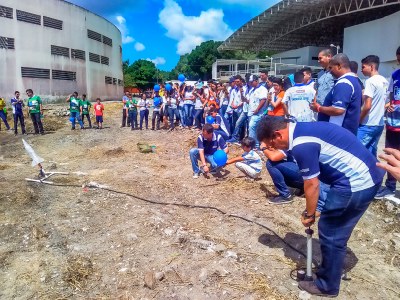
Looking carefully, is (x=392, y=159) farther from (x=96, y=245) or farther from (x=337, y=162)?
(x=96, y=245)

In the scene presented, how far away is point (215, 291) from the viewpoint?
3119 mm

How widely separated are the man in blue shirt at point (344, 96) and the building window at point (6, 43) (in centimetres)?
2415

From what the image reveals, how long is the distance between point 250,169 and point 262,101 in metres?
2.28

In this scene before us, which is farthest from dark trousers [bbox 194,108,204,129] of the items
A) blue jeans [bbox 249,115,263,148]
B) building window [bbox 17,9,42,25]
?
building window [bbox 17,9,42,25]

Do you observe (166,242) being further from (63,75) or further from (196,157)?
(63,75)

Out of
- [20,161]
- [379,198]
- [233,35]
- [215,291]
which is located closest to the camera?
[215,291]

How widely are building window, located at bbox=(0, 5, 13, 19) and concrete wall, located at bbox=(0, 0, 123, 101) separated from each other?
0.64ft

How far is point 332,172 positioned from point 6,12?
2585 centimetres

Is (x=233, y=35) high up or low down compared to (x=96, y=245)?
up

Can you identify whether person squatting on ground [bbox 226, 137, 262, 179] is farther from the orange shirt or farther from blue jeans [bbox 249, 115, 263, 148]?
blue jeans [bbox 249, 115, 263, 148]

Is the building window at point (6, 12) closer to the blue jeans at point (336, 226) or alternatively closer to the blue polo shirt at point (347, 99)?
the blue polo shirt at point (347, 99)

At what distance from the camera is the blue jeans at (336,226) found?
9.49 ft

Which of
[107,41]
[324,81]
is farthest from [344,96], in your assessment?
[107,41]

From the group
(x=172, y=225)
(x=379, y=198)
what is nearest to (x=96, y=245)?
(x=172, y=225)
